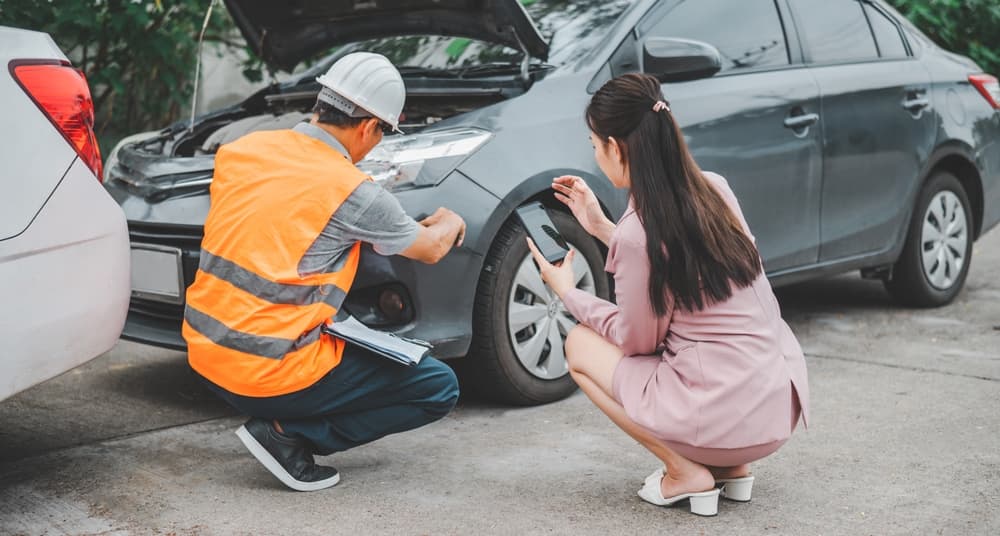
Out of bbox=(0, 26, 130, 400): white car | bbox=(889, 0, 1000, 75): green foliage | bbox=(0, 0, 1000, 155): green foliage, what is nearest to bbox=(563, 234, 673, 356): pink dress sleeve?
bbox=(0, 26, 130, 400): white car

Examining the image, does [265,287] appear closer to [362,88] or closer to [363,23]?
[362,88]

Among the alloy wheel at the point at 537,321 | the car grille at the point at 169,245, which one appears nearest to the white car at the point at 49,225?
the car grille at the point at 169,245

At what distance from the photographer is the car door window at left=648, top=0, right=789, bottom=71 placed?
15.9 ft

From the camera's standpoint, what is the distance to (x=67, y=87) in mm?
Answer: 3086

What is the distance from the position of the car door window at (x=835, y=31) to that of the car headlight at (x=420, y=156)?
1.97 meters

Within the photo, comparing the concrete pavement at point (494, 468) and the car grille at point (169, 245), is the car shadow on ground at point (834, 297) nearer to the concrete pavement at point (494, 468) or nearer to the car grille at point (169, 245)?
the concrete pavement at point (494, 468)

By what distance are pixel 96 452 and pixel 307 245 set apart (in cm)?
116

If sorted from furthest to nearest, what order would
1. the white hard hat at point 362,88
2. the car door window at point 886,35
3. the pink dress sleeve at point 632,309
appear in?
the car door window at point 886,35
the white hard hat at point 362,88
the pink dress sleeve at point 632,309

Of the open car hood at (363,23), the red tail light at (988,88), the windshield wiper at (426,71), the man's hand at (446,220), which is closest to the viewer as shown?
the man's hand at (446,220)

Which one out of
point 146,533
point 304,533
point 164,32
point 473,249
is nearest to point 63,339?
point 146,533

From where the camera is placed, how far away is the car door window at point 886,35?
5699 mm

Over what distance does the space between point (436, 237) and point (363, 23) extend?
1.83 m

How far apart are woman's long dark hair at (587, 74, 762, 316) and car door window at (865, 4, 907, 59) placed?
9.77ft

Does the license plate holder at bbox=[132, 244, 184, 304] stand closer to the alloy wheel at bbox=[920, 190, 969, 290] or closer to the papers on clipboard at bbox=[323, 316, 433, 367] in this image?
the papers on clipboard at bbox=[323, 316, 433, 367]
